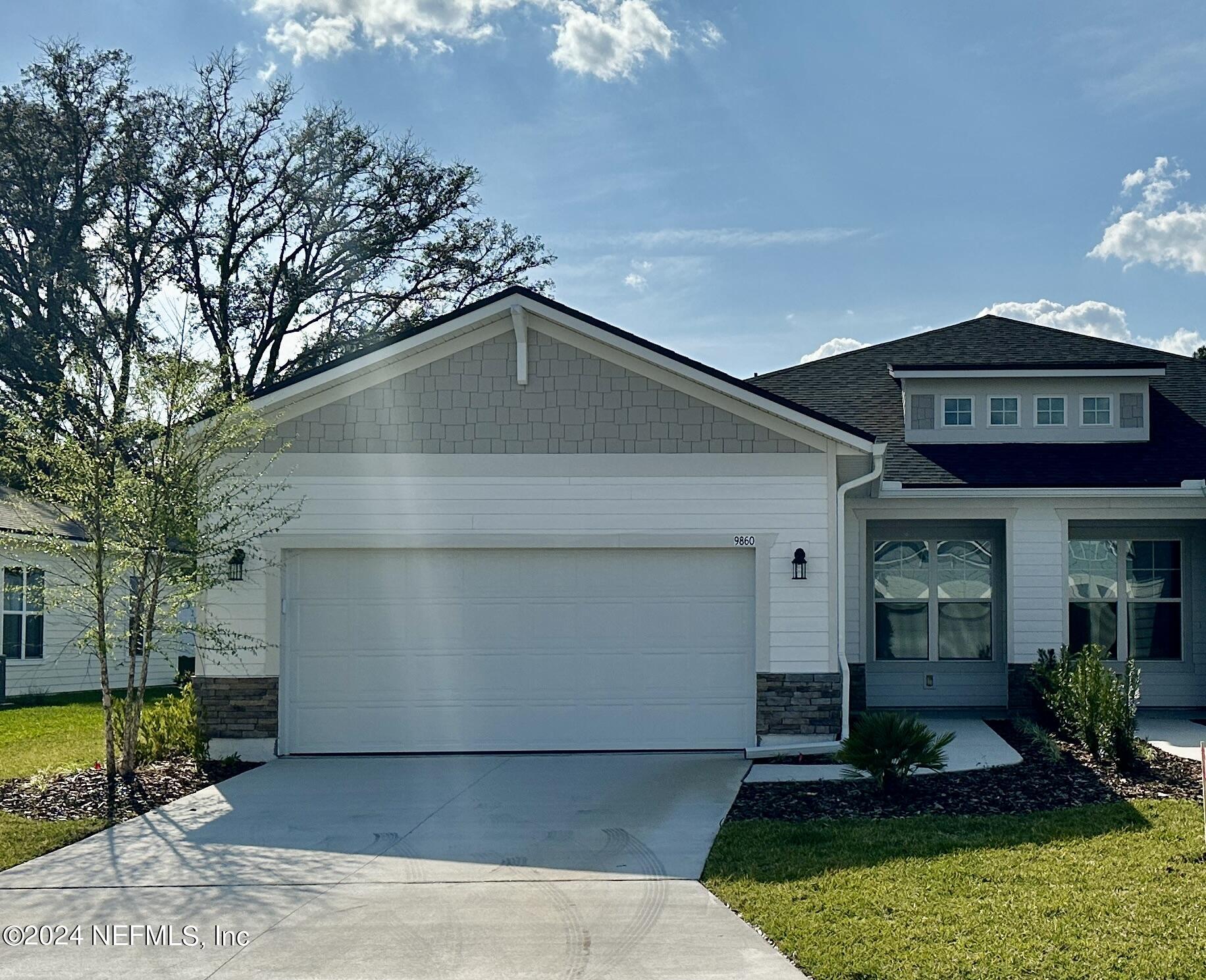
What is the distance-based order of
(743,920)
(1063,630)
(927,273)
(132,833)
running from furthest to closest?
(927,273)
(1063,630)
(132,833)
(743,920)

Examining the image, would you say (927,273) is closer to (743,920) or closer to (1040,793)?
(1040,793)

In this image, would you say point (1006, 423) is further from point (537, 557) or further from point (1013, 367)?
point (537, 557)

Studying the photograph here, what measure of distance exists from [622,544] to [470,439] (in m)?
1.91

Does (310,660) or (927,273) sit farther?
(927,273)

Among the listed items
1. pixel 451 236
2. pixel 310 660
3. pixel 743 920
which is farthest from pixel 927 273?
pixel 451 236

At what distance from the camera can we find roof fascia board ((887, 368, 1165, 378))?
16016 mm

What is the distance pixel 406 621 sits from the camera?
12133 millimetres

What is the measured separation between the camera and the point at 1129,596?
1526 cm

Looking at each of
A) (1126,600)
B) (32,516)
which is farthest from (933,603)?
(32,516)

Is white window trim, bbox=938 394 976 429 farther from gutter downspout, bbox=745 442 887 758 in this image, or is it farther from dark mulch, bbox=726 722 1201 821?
dark mulch, bbox=726 722 1201 821

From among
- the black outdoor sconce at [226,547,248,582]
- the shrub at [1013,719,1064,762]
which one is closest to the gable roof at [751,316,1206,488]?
the shrub at [1013,719,1064,762]

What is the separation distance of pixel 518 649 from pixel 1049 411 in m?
8.74

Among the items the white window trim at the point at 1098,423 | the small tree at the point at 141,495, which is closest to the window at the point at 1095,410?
the white window trim at the point at 1098,423

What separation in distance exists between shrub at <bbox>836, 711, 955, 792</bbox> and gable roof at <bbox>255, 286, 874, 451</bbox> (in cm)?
336
